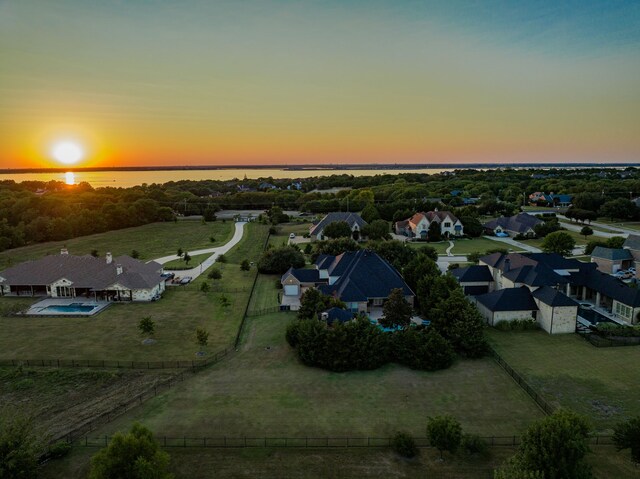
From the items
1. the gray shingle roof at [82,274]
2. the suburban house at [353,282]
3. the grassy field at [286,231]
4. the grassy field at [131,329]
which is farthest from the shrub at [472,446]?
the grassy field at [286,231]

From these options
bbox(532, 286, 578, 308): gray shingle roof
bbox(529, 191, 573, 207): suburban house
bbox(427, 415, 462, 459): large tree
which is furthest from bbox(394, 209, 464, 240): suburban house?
bbox(427, 415, 462, 459): large tree

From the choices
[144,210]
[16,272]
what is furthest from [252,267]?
[144,210]

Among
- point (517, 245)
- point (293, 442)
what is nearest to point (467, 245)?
point (517, 245)

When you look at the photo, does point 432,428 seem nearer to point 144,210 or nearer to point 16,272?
point 16,272

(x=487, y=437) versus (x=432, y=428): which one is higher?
(x=432, y=428)

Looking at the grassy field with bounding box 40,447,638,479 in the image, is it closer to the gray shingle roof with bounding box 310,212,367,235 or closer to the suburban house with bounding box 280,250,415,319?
the suburban house with bounding box 280,250,415,319

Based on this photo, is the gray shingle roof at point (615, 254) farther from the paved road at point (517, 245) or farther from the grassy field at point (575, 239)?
the grassy field at point (575, 239)
